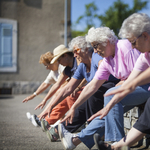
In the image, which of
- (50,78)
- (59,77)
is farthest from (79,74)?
(50,78)

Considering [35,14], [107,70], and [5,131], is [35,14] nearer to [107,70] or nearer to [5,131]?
[5,131]

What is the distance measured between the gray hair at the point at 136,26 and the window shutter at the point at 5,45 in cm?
1165

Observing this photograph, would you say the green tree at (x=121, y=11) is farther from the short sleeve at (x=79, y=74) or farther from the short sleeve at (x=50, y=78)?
the short sleeve at (x=79, y=74)

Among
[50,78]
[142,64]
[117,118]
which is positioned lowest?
[117,118]

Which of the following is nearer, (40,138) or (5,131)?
(40,138)

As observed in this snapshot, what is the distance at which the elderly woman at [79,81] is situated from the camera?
3336 millimetres

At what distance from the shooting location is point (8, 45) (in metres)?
13.3

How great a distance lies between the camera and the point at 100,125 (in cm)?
280

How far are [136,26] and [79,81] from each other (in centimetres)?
145

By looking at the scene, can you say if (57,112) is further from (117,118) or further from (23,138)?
(117,118)

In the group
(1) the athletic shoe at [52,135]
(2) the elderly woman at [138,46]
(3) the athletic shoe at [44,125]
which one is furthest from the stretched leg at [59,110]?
(2) the elderly woman at [138,46]

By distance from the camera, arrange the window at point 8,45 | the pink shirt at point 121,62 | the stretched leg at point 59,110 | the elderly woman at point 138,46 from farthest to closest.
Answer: the window at point 8,45 → the stretched leg at point 59,110 → the pink shirt at point 121,62 → the elderly woman at point 138,46

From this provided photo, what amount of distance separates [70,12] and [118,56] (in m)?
11.4

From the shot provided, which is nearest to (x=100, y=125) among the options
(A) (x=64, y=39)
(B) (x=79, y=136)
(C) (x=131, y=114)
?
(B) (x=79, y=136)
